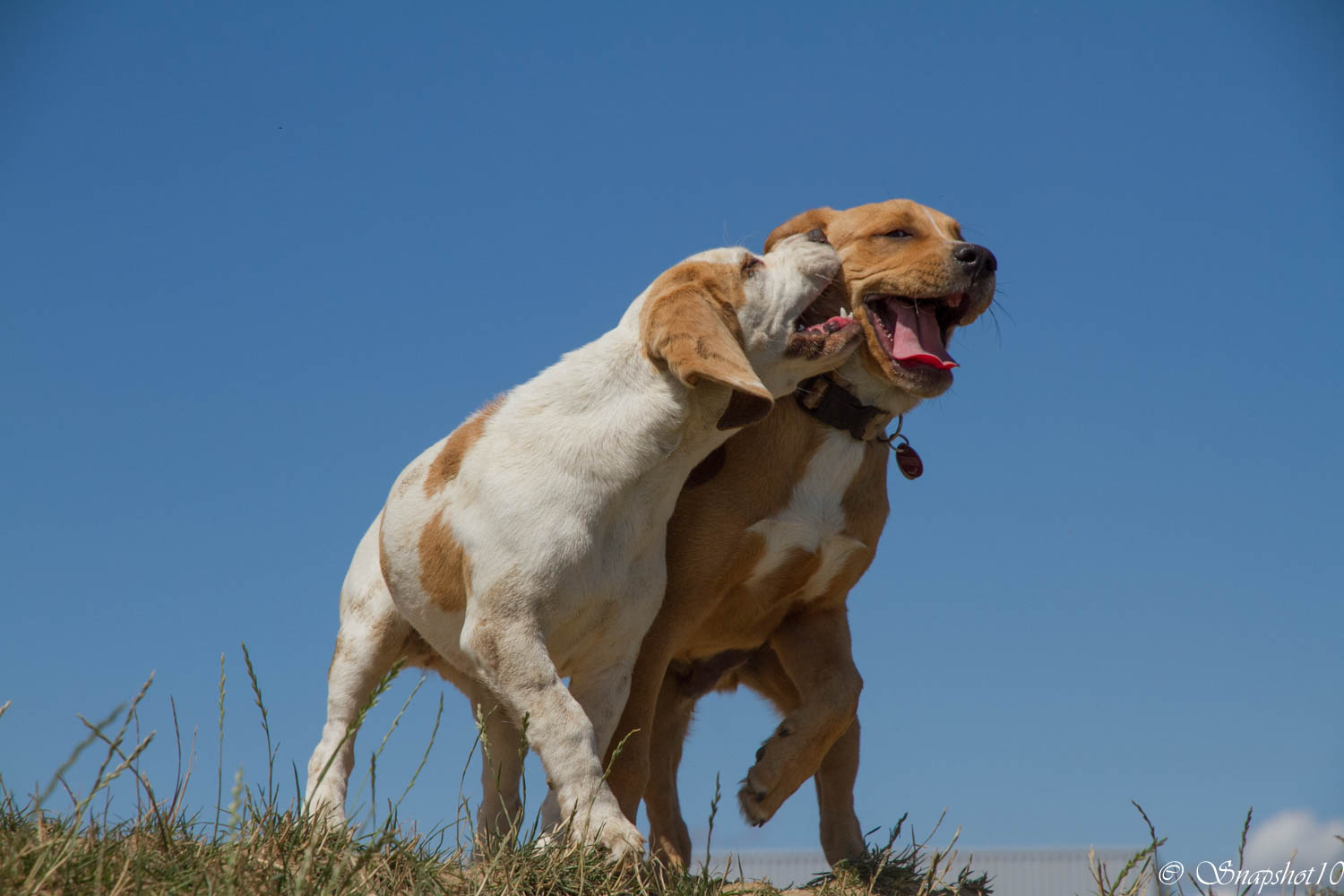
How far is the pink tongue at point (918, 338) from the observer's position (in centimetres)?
550

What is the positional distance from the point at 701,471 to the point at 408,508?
1.20m

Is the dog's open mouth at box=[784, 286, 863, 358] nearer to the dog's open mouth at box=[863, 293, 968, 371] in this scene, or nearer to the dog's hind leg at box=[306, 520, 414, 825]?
the dog's open mouth at box=[863, 293, 968, 371]

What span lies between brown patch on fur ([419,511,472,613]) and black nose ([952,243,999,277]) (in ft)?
7.98

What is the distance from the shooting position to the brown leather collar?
5.59 meters

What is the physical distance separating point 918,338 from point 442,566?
7.35 feet

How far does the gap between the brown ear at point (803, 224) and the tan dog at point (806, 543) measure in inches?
5.5

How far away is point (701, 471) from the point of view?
17.9 ft

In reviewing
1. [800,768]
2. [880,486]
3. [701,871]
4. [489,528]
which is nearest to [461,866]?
[701,871]

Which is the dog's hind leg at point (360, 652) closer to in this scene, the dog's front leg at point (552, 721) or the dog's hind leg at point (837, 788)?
the dog's front leg at point (552, 721)

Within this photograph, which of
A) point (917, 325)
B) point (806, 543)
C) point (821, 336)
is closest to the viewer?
point (821, 336)

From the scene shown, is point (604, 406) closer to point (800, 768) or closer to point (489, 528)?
point (489, 528)

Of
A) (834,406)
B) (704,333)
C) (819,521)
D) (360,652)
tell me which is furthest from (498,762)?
(834,406)

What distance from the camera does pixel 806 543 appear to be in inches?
211

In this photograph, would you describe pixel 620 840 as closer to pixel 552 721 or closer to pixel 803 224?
pixel 552 721
